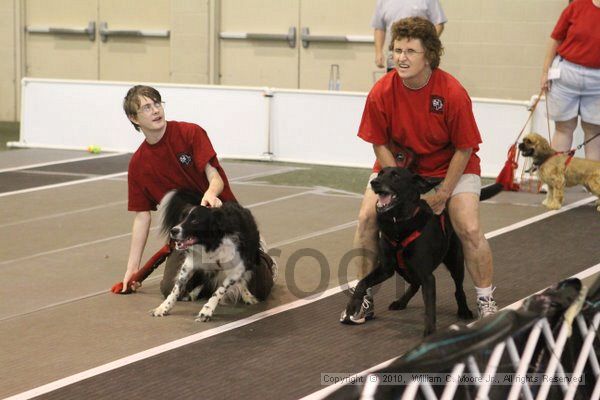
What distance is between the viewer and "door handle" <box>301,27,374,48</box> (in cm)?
1268

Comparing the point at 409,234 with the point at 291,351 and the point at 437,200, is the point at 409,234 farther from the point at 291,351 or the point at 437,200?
the point at 291,351

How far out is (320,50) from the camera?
42.9ft

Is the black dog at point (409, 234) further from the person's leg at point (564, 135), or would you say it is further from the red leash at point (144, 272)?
the person's leg at point (564, 135)

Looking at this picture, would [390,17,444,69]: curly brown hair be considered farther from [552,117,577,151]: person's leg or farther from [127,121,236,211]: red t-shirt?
[552,117,577,151]: person's leg

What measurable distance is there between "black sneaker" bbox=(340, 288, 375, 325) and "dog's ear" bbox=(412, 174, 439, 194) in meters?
0.66

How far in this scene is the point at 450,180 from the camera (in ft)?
15.2

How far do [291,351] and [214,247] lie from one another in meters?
0.71

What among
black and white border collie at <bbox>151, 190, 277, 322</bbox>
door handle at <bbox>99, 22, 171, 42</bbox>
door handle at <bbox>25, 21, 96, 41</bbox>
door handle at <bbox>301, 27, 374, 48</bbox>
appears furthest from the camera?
door handle at <bbox>25, 21, 96, 41</bbox>

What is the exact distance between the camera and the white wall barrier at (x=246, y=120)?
9.31 metres

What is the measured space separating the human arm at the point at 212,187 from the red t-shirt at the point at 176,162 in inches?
1.5

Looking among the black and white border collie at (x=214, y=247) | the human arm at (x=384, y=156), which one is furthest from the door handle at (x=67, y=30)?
the human arm at (x=384, y=156)

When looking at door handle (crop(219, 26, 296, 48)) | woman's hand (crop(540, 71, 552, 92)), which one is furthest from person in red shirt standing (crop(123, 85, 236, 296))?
door handle (crop(219, 26, 296, 48))

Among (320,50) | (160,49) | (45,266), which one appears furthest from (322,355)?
(160,49)

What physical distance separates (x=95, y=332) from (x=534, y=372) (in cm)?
247
